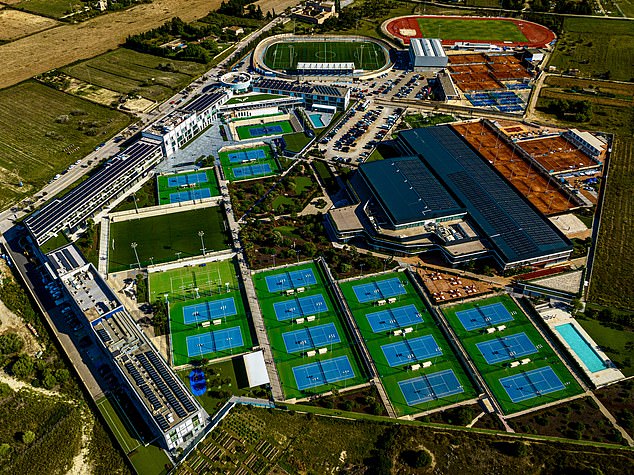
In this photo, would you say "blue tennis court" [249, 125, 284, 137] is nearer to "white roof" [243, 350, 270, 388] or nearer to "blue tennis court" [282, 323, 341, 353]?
"blue tennis court" [282, 323, 341, 353]

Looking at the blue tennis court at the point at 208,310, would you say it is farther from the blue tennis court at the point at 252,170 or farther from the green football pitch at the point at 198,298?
the blue tennis court at the point at 252,170

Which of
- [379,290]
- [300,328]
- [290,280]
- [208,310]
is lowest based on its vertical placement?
[300,328]

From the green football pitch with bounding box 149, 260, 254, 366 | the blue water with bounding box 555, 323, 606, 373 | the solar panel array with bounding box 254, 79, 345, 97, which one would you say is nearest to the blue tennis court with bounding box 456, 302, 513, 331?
the blue water with bounding box 555, 323, 606, 373

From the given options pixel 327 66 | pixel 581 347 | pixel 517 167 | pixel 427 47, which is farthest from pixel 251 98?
pixel 581 347

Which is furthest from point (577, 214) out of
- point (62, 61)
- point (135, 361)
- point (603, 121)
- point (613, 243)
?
point (62, 61)

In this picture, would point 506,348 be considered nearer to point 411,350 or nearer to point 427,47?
point 411,350

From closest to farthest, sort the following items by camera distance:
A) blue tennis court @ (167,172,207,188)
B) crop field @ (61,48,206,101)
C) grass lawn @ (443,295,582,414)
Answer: grass lawn @ (443,295,582,414) < blue tennis court @ (167,172,207,188) < crop field @ (61,48,206,101)

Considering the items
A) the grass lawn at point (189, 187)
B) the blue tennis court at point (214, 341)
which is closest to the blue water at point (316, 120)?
the grass lawn at point (189, 187)
